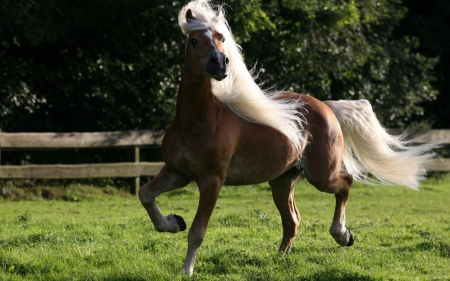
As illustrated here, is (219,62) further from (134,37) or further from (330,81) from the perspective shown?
(330,81)

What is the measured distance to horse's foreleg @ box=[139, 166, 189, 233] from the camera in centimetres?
677

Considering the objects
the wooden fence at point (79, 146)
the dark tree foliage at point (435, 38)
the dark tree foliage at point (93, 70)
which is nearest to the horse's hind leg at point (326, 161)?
the wooden fence at point (79, 146)

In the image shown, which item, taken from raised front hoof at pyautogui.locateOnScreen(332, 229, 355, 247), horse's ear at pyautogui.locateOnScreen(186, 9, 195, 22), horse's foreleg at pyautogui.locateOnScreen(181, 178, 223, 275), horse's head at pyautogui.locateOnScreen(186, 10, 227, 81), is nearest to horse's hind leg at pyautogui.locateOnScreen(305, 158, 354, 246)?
raised front hoof at pyautogui.locateOnScreen(332, 229, 355, 247)

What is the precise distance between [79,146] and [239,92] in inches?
331

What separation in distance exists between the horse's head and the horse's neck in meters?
0.14

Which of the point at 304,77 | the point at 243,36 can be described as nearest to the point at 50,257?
the point at 243,36

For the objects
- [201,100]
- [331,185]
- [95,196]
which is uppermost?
[201,100]

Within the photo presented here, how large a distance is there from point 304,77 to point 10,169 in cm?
757

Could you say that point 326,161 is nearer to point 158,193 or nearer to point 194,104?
point 194,104

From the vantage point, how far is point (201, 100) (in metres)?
6.78

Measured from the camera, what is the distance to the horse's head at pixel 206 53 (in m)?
6.37

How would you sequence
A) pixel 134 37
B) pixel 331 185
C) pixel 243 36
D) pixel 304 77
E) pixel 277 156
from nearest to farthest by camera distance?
pixel 277 156
pixel 331 185
pixel 243 36
pixel 134 37
pixel 304 77

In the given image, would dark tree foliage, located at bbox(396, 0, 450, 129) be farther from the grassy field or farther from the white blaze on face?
the white blaze on face

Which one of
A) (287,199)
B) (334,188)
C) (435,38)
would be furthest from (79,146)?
(435,38)
